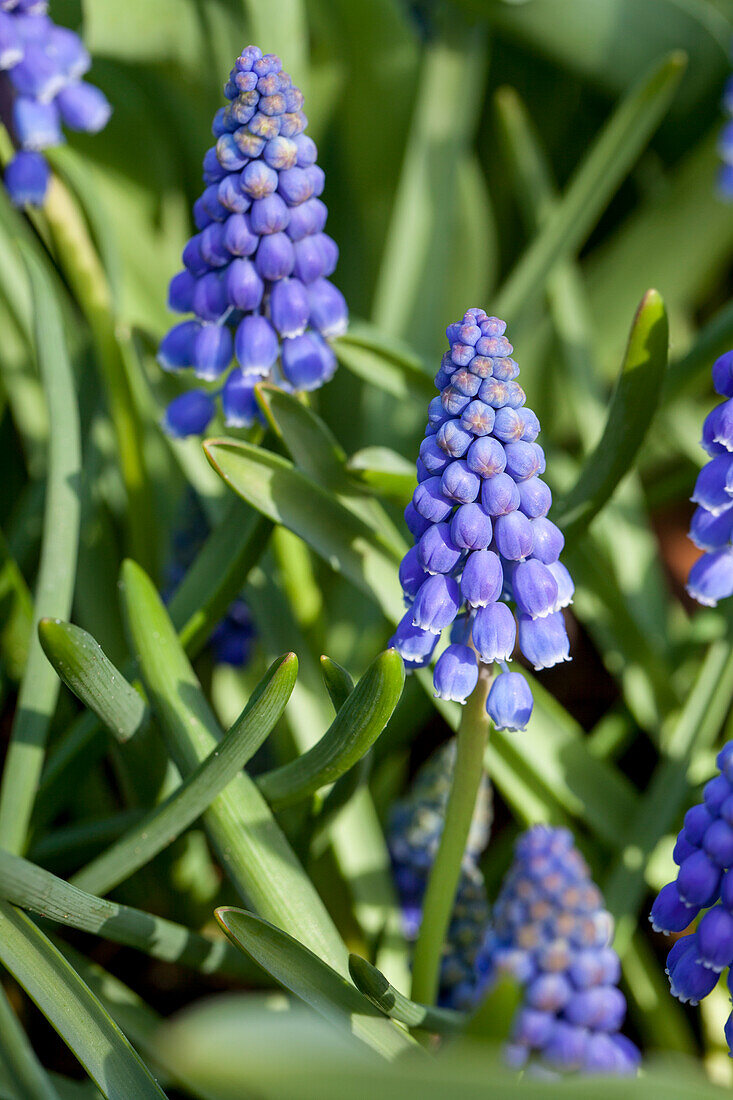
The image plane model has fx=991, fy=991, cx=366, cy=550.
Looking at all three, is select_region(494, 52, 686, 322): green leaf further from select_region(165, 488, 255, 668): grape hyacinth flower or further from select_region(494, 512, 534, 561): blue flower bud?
select_region(494, 512, 534, 561): blue flower bud

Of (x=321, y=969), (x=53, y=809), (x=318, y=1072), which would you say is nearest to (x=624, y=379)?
(x=321, y=969)

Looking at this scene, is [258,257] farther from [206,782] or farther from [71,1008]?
[71,1008]

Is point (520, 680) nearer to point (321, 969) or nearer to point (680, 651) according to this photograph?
point (321, 969)

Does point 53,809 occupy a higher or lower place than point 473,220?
lower

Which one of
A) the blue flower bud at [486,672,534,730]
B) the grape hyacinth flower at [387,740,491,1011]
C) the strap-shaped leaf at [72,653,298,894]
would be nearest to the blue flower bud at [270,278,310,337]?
the strap-shaped leaf at [72,653,298,894]

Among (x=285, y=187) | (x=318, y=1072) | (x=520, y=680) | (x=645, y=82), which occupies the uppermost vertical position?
(x=645, y=82)

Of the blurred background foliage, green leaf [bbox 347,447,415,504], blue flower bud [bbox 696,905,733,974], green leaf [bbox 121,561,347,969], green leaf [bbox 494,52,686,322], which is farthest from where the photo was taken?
green leaf [bbox 494,52,686,322]
